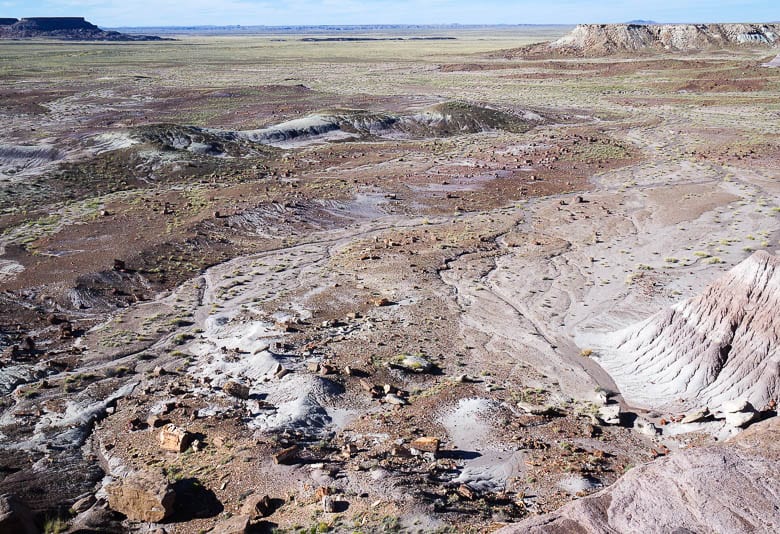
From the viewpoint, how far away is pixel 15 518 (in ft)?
40.7

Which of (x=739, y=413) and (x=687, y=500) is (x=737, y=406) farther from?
(x=687, y=500)

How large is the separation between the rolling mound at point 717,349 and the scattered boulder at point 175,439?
1213cm

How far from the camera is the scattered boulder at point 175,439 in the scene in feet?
52.3

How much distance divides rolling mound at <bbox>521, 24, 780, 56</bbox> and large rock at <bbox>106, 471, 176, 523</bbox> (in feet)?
453

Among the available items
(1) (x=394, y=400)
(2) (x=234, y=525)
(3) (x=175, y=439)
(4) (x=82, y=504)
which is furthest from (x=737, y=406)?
(4) (x=82, y=504)

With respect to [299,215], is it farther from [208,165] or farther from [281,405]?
[281,405]

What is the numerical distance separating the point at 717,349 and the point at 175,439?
14574mm

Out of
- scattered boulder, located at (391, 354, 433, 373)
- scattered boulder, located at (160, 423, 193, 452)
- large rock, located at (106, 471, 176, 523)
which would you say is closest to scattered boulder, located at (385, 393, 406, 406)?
scattered boulder, located at (391, 354, 433, 373)

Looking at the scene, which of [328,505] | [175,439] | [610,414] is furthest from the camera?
[610,414]

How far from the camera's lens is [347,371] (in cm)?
1950

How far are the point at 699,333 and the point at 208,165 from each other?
37.4 m

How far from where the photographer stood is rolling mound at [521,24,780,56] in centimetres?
13325

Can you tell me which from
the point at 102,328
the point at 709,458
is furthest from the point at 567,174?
the point at 709,458

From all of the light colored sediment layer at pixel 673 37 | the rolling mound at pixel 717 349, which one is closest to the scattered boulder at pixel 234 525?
the rolling mound at pixel 717 349
